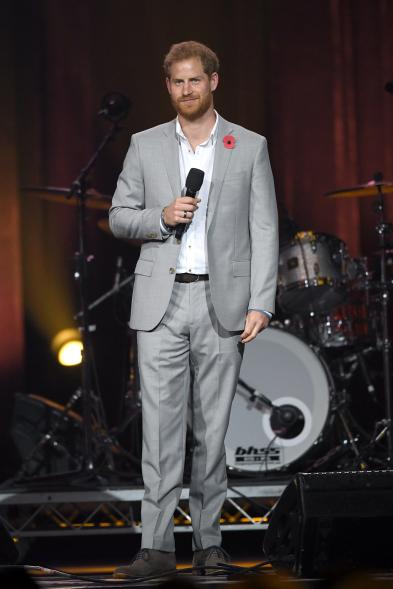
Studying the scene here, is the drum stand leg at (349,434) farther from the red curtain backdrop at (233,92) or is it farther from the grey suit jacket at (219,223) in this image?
the grey suit jacket at (219,223)

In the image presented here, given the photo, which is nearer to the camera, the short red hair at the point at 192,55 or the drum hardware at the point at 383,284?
the short red hair at the point at 192,55

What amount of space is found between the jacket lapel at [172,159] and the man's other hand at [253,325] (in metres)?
0.49

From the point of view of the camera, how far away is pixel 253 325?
3.35m

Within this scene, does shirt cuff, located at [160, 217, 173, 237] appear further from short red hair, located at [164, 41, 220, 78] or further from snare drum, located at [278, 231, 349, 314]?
snare drum, located at [278, 231, 349, 314]

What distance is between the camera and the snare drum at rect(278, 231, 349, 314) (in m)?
5.14

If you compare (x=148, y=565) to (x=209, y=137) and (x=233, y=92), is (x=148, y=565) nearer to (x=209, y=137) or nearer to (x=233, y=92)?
(x=209, y=137)

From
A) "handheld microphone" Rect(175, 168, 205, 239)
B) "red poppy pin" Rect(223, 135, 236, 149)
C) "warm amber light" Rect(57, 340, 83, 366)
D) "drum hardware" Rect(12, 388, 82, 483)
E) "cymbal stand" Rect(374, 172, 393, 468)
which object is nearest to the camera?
"handheld microphone" Rect(175, 168, 205, 239)

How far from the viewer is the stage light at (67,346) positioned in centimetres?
550

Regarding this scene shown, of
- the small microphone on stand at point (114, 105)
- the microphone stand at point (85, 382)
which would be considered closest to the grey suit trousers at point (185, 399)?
the microphone stand at point (85, 382)

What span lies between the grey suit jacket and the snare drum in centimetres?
168

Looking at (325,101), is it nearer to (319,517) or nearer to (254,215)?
(254,215)

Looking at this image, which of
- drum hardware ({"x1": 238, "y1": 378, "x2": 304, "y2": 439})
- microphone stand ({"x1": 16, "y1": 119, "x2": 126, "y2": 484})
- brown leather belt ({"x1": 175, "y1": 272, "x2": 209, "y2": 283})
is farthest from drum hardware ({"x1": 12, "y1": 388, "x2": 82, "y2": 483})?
brown leather belt ({"x1": 175, "y1": 272, "x2": 209, "y2": 283})

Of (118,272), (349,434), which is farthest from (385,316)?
(118,272)

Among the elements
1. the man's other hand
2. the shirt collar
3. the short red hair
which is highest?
the short red hair
